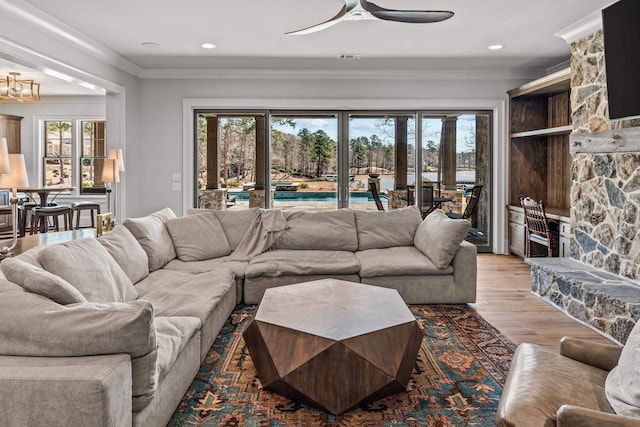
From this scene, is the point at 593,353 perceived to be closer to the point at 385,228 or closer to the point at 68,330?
the point at 68,330

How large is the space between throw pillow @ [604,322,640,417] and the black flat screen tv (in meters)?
2.52

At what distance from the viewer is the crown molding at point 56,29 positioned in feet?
13.0

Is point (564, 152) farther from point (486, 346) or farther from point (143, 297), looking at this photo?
point (143, 297)

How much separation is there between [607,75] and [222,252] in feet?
12.1

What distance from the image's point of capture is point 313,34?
4.93 metres

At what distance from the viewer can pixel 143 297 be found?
3141 mm

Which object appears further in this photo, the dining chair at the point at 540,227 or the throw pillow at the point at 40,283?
the dining chair at the point at 540,227

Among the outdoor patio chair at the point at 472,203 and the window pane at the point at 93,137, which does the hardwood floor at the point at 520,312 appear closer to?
the outdoor patio chair at the point at 472,203

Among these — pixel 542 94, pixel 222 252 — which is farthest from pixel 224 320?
pixel 542 94

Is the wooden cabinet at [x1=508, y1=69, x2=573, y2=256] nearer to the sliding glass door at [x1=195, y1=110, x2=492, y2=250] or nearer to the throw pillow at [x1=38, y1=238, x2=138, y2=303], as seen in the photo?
the sliding glass door at [x1=195, y1=110, x2=492, y2=250]

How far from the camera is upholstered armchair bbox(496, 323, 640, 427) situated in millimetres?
1462

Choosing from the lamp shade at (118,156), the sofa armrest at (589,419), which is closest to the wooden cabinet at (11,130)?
the lamp shade at (118,156)

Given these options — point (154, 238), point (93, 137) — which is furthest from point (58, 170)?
point (154, 238)

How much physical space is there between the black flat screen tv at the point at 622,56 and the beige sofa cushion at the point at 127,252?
383cm
